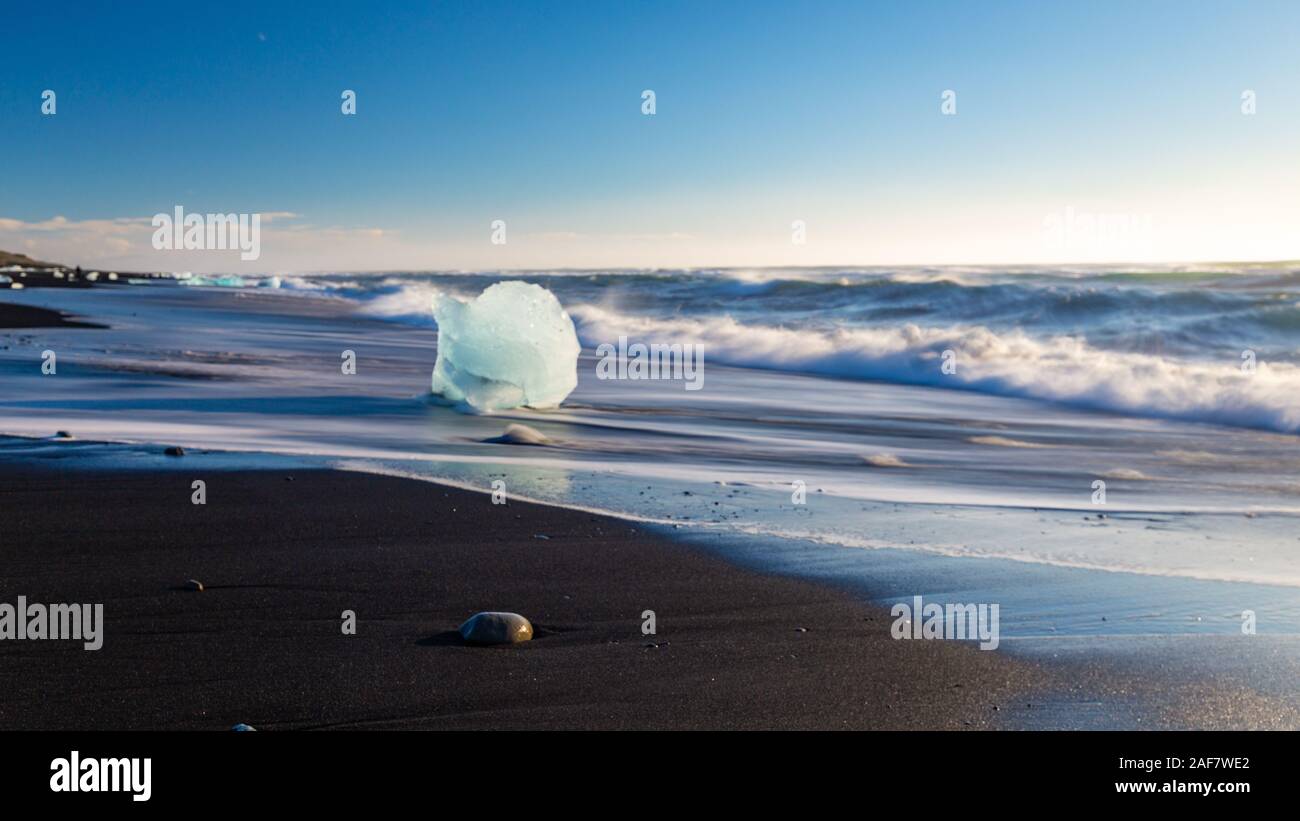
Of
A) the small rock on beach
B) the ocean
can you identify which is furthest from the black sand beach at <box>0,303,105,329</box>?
the small rock on beach

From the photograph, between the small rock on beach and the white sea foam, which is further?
the white sea foam

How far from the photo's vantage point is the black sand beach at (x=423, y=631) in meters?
3.24

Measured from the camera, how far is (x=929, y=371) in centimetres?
1755

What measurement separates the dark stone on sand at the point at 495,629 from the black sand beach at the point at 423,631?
0.06m

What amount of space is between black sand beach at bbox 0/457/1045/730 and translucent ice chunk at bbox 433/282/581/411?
14.3 feet

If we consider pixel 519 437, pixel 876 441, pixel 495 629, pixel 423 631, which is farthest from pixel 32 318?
pixel 495 629

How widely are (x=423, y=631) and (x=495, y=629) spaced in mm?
276

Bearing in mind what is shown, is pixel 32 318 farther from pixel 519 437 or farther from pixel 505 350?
pixel 519 437

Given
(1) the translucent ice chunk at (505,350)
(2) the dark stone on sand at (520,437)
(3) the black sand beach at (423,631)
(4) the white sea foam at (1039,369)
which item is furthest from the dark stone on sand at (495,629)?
(4) the white sea foam at (1039,369)

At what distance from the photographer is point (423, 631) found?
398 centimetres

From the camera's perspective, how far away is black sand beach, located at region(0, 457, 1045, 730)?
3244 mm

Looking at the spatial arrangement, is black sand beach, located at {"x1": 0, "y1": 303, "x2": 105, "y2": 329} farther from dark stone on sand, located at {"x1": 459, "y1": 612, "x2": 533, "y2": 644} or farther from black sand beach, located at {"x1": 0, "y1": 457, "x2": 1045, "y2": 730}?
dark stone on sand, located at {"x1": 459, "y1": 612, "x2": 533, "y2": 644}
